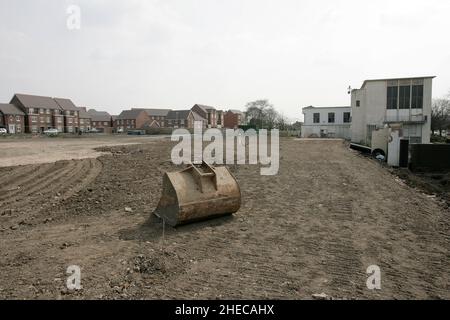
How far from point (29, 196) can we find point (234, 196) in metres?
6.36

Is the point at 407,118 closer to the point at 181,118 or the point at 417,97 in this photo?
the point at 417,97

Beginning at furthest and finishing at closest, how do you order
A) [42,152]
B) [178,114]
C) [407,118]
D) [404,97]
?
[178,114] < [404,97] < [407,118] < [42,152]

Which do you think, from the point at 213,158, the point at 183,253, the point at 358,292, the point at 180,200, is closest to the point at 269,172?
the point at 213,158

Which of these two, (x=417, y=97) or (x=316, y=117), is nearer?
(x=417, y=97)

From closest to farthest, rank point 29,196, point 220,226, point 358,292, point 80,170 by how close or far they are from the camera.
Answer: point 358,292 < point 220,226 < point 29,196 < point 80,170

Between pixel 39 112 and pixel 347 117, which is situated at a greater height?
pixel 39 112

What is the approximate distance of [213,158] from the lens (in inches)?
608

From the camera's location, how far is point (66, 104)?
87562mm

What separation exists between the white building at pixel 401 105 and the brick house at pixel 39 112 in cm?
7263

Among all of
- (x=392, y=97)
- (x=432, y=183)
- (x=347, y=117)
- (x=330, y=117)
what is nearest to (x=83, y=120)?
(x=330, y=117)

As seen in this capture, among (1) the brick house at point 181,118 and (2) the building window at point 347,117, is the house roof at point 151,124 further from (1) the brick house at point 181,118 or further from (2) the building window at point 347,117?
(2) the building window at point 347,117

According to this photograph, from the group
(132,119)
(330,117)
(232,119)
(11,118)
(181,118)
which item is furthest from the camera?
(232,119)

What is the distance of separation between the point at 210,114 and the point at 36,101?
52.4 metres
